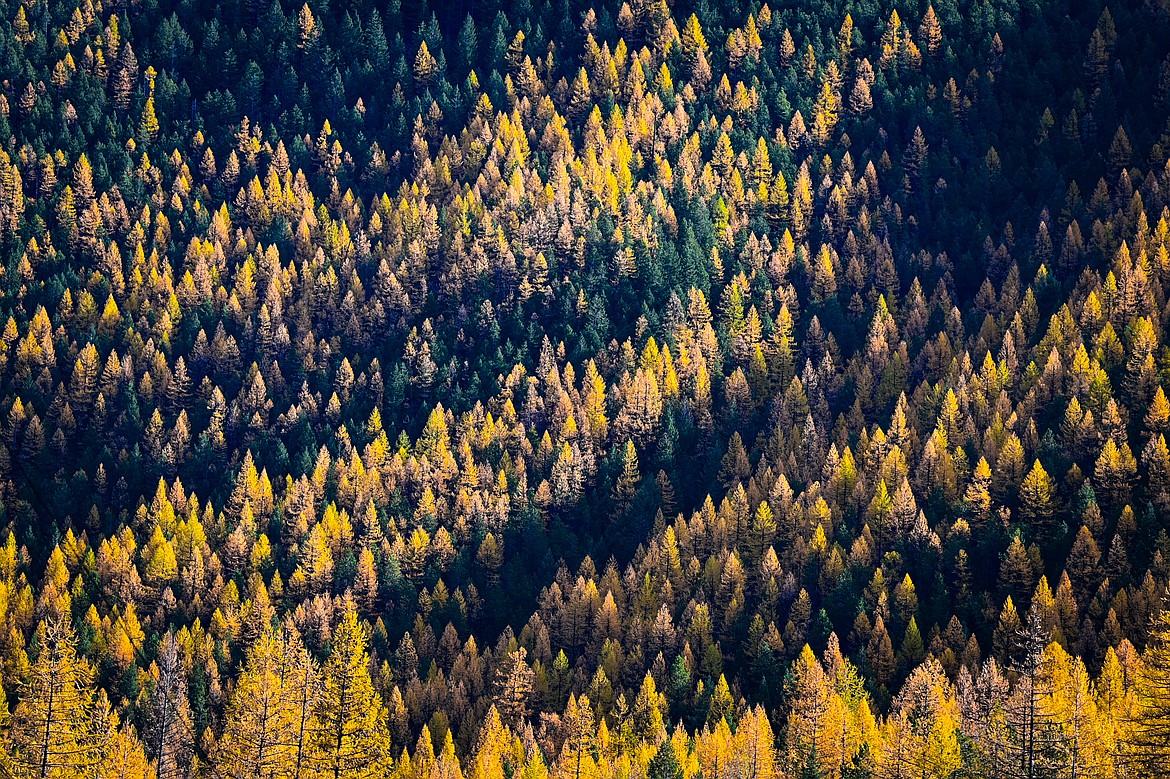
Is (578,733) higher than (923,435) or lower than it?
lower

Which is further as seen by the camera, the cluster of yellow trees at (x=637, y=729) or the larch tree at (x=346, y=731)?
the larch tree at (x=346, y=731)

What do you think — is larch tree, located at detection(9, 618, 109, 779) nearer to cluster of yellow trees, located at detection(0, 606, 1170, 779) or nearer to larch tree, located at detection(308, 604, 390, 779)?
cluster of yellow trees, located at detection(0, 606, 1170, 779)

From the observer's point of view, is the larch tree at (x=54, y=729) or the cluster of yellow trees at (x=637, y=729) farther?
the larch tree at (x=54, y=729)

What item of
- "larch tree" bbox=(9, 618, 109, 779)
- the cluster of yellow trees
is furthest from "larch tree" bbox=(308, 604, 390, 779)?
"larch tree" bbox=(9, 618, 109, 779)

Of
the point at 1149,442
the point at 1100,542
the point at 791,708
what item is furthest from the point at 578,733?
the point at 1149,442

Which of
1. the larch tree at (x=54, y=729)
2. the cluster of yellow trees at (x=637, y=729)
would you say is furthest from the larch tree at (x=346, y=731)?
the larch tree at (x=54, y=729)

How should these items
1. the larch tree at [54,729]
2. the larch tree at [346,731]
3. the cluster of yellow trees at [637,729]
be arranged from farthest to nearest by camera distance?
1. the larch tree at [346,731]
2. the larch tree at [54,729]
3. the cluster of yellow trees at [637,729]

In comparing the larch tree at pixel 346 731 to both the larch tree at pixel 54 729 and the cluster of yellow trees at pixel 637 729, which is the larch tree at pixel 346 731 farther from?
the larch tree at pixel 54 729

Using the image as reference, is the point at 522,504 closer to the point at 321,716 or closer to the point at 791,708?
the point at 791,708

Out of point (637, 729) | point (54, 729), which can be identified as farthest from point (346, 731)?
point (637, 729)

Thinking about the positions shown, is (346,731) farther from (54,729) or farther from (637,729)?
(637,729)

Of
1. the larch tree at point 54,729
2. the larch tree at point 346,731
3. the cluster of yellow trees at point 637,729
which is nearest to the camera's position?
the cluster of yellow trees at point 637,729
